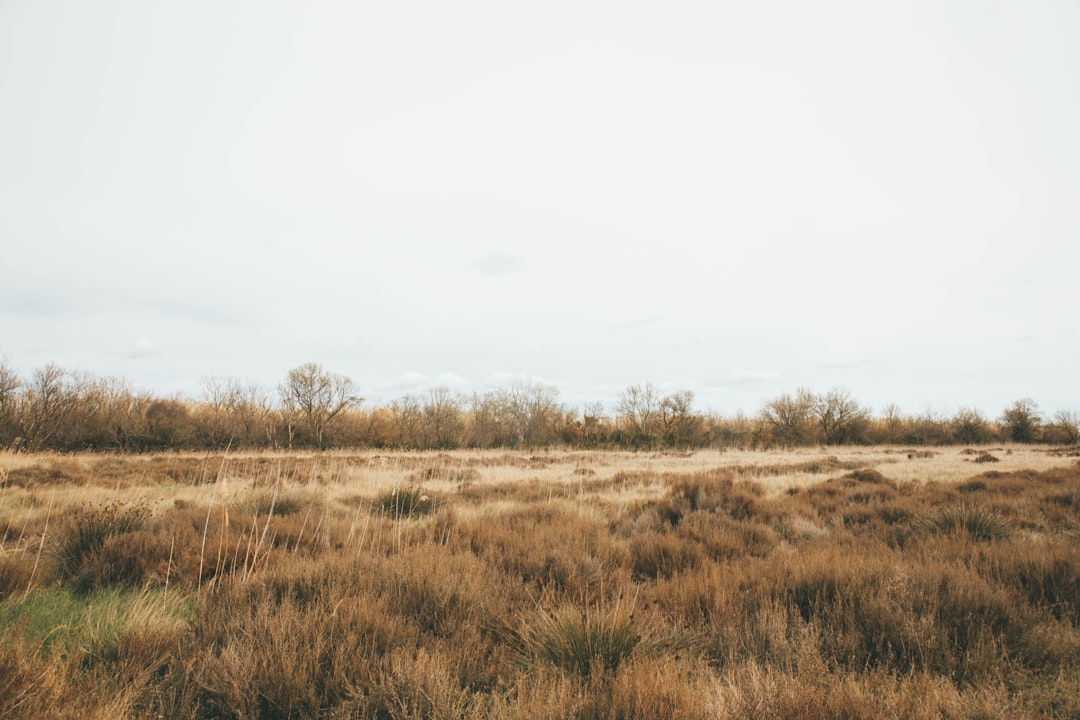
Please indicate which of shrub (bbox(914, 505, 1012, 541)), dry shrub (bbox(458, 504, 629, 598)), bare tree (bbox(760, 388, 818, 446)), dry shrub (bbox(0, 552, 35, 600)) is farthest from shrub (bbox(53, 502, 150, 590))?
bare tree (bbox(760, 388, 818, 446))

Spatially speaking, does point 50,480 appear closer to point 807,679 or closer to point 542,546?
point 542,546

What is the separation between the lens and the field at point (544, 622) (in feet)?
7.35

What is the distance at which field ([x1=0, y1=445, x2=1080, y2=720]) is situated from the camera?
224cm

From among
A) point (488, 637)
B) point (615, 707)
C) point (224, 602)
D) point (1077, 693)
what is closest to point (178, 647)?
point (224, 602)

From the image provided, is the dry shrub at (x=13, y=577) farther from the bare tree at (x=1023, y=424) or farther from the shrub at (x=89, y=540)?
the bare tree at (x=1023, y=424)

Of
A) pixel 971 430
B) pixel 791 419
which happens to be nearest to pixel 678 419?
pixel 791 419

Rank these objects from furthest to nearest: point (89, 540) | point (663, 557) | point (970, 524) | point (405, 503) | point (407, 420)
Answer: point (407, 420) < point (405, 503) < point (970, 524) < point (663, 557) < point (89, 540)

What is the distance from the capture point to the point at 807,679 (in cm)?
246

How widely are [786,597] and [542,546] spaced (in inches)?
93.0

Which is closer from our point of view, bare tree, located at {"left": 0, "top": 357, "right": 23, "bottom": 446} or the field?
the field

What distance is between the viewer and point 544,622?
2926 mm

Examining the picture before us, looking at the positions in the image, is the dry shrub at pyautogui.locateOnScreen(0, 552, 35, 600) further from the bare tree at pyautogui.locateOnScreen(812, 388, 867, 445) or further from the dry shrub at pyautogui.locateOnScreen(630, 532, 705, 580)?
the bare tree at pyautogui.locateOnScreen(812, 388, 867, 445)

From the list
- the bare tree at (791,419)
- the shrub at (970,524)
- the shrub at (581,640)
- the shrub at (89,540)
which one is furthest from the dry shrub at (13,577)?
the bare tree at (791,419)

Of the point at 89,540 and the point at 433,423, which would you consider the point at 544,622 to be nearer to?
the point at 89,540
